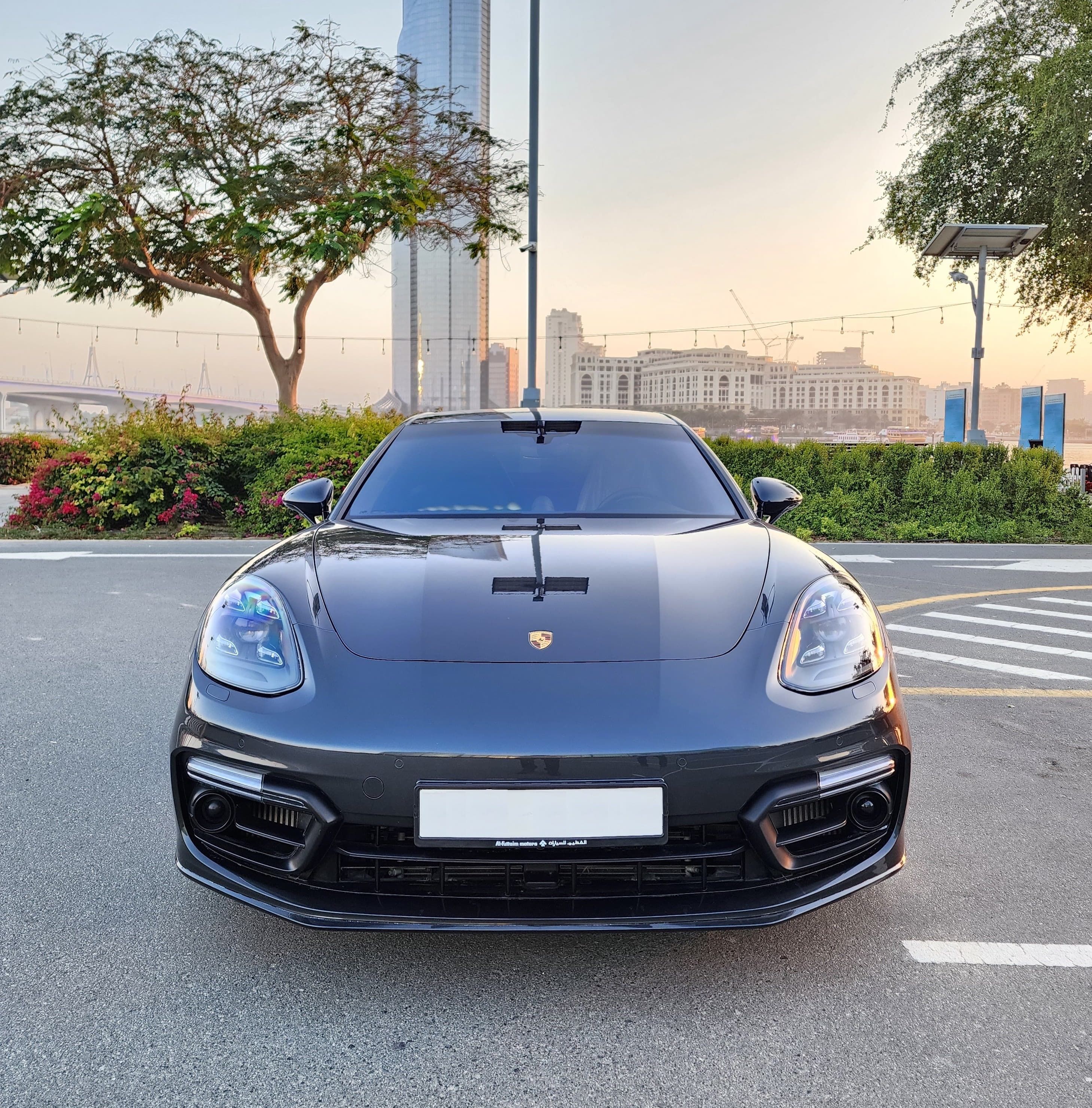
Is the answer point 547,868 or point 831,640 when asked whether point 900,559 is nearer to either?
point 831,640

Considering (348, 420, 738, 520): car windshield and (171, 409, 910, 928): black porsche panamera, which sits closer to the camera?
(171, 409, 910, 928): black porsche panamera

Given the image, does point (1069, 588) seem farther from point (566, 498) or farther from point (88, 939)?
point (88, 939)

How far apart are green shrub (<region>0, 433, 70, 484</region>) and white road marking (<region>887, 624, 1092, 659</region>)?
2128 centimetres

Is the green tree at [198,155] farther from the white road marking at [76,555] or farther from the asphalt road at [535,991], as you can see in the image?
the asphalt road at [535,991]

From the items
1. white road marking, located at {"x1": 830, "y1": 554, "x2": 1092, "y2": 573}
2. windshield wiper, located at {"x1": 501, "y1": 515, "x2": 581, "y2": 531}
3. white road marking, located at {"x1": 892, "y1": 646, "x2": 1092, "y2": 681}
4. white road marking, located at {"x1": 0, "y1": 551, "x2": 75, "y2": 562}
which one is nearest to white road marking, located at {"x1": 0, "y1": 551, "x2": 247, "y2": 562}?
white road marking, located at {"x1": 0, "y1": 551, "x2": 75, "y2": 562}

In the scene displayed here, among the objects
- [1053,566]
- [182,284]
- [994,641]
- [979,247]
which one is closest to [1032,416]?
[979,247]

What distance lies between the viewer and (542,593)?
2.51m

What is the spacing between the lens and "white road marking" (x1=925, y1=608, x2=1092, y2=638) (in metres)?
6.39

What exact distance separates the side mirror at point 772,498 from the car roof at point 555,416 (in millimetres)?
567

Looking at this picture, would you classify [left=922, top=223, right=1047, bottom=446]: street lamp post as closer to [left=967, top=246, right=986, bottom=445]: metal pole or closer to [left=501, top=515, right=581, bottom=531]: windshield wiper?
[left=967, top=246, right=986, bottom=445]: metal pole

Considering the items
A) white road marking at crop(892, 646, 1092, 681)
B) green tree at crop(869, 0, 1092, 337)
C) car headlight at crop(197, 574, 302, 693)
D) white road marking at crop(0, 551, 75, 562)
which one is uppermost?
green tree at crop(869, 0, 1092, 337)

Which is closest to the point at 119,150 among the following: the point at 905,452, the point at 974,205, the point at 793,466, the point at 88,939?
the point at 793,466

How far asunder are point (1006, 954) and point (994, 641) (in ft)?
13.5

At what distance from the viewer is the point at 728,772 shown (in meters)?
2.03
